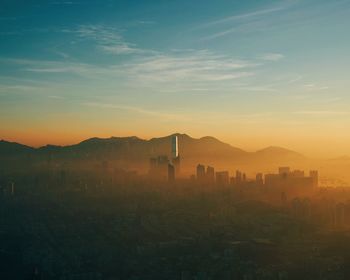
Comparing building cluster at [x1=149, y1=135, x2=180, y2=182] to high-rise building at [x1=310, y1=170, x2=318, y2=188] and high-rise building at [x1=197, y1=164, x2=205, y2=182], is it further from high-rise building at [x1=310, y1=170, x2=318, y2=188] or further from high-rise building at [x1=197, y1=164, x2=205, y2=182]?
high-rise building at [x1=310, y1=170, x2=318, y2=188]

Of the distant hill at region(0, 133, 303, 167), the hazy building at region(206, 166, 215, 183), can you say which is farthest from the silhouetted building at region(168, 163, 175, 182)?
the distant hill at region(0, 133, 303, 167)

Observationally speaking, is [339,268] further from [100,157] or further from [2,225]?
[100,157]

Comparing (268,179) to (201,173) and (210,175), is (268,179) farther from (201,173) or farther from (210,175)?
(201,173)

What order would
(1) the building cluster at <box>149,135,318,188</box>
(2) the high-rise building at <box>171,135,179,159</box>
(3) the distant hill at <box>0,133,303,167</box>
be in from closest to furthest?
(1) the building cluster at <box>149,135,318,188</box>, (2) the high-rise building at <box>171,135,179,159</box>, (3) the distant hill at <box>0,133,303,167</box>

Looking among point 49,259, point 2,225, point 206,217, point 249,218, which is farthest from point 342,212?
point 2,225

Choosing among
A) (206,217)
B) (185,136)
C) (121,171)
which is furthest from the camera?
(185,136)

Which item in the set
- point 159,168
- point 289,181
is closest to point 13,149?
point 159,168

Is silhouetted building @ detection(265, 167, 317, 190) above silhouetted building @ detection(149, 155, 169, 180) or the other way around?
the other way around

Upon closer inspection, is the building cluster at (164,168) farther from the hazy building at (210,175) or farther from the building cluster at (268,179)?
the hazy building at (210,175)
